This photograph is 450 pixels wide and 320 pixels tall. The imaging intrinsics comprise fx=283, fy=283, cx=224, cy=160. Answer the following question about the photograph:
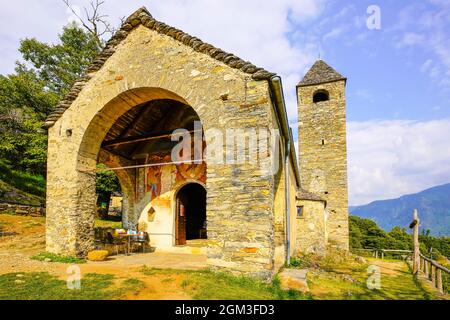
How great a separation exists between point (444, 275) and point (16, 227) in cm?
1859

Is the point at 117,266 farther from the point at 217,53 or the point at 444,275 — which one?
the point at 444,275

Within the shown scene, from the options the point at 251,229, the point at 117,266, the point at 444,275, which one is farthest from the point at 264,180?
the point at 444,275

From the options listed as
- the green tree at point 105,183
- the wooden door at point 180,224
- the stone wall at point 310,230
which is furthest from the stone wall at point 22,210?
the stone wall at point 310,230

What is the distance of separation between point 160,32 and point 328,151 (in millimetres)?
14621

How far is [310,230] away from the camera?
13836 mm

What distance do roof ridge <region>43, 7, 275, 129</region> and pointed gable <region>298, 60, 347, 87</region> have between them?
1493 cm

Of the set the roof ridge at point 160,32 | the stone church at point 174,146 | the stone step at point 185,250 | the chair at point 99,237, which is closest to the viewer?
the stone church at point 174,146

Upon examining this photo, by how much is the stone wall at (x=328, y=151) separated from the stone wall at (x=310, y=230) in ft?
12.6

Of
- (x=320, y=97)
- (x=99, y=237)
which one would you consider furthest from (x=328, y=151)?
(x=99, y=237)

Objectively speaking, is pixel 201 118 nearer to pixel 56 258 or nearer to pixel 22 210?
pixel 56 258

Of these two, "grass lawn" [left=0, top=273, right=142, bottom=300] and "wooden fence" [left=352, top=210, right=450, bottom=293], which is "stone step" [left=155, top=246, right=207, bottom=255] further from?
"wooden fence" [left=352, top=210, right=450, bottom=293]

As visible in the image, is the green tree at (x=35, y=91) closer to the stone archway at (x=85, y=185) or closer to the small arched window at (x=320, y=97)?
the stone archway at (x=85, y=185)

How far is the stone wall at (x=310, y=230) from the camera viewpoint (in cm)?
1375
